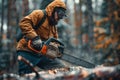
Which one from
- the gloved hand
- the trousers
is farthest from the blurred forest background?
the gloved hand

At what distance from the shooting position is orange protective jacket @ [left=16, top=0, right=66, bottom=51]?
1042 cm

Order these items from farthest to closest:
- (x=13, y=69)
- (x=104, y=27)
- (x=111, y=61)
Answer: (x=104, y=27) < (x=111, y=61) < (x=13, y=69)

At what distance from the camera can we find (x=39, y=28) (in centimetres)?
1091

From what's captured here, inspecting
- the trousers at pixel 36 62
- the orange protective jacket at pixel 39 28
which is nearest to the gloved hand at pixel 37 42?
the orange protective jacket at pixel 39 28

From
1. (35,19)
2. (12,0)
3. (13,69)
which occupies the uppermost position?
(12,0)

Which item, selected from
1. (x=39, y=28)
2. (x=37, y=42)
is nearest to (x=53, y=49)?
(x=37, y=42)

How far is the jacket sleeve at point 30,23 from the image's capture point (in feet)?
34.1

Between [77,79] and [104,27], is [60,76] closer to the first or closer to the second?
[77,79]

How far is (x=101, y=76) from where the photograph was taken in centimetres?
658

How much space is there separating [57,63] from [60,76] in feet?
14.0

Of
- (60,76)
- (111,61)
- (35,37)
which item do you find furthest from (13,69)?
(60,76)

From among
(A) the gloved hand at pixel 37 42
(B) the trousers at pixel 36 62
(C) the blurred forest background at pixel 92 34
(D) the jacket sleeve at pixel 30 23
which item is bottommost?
(B) the trousers at pixel 36 62

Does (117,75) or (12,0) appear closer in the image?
(117,75)

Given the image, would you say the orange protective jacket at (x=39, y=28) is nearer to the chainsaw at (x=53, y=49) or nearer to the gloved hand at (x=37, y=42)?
the gloved hand at (x=37, y=42)
